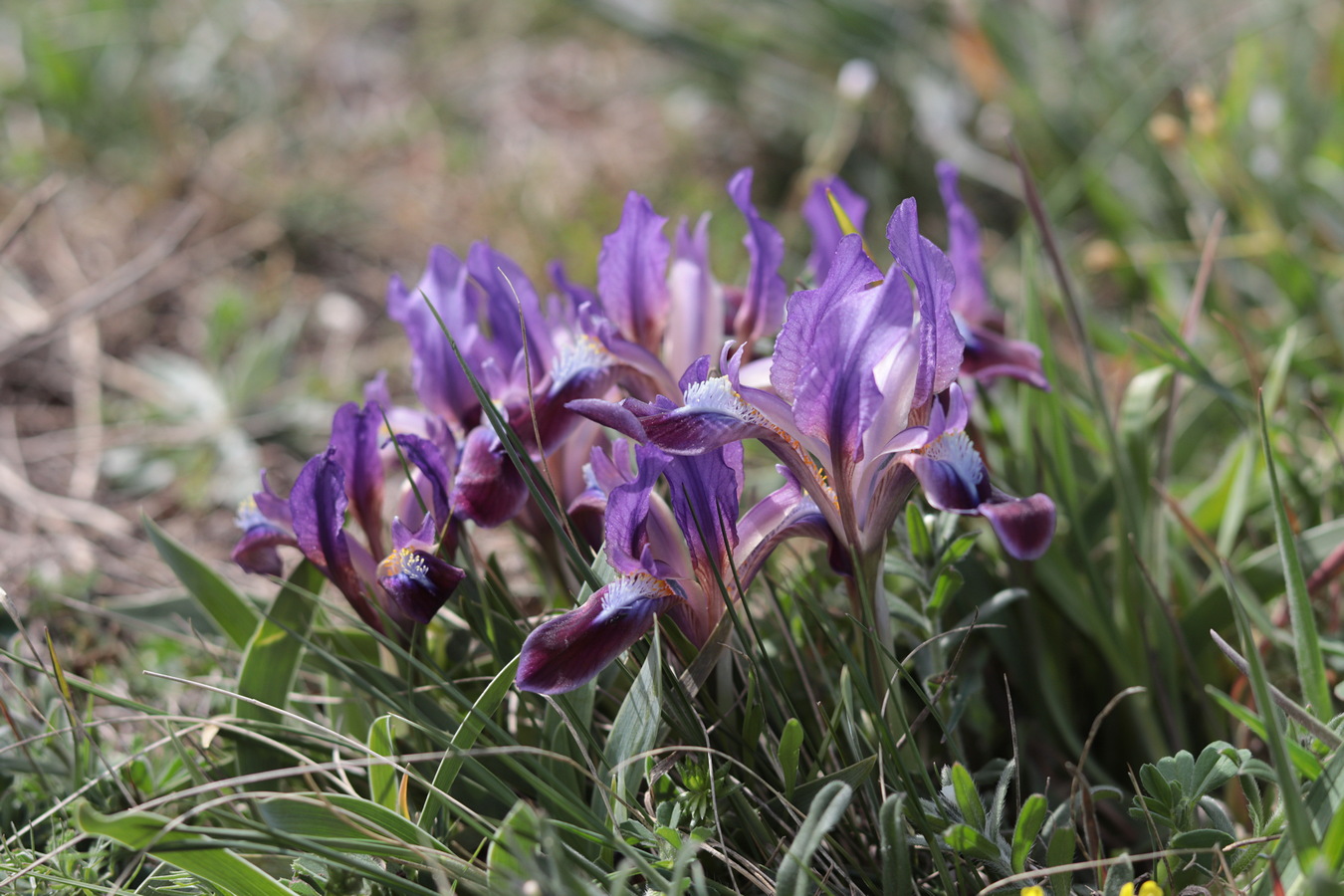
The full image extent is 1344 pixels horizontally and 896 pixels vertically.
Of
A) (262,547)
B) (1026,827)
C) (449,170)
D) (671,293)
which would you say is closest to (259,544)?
(262,547)

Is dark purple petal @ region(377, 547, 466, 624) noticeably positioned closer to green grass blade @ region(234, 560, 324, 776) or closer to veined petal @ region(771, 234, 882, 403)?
green grass blade @ region(234, 560, 324, 776)

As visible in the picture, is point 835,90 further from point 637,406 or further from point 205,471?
point 637,406

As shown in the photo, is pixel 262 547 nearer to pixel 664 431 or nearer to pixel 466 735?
pixel 466 735

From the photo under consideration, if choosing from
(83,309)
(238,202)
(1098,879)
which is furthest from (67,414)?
(1098,879)

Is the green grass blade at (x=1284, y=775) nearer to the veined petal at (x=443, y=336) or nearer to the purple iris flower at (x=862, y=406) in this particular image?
the purple iris flower at (x=862, y=406)

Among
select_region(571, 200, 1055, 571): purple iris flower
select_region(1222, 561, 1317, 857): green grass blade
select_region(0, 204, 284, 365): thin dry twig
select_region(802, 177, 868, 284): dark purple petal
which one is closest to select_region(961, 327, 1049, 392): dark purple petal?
select_region(802, 177, 868, 284): dark purple petal

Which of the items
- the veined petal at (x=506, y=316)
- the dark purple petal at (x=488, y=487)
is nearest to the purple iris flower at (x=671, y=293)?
the veined petal at (x=506, y=316)

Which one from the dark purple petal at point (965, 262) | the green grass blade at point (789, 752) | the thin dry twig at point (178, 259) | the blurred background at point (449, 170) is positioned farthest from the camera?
the thin dry twig at point (178, 259)
